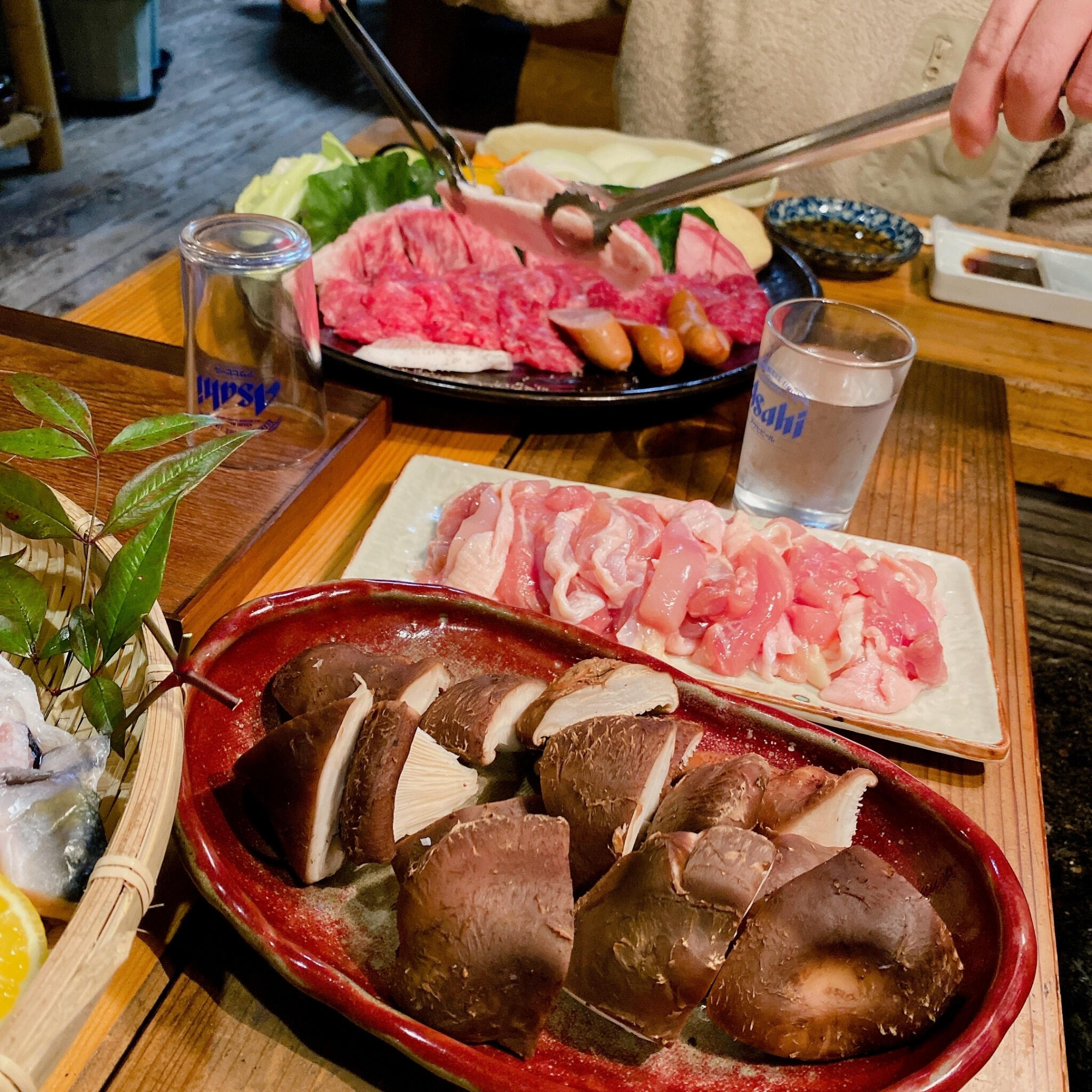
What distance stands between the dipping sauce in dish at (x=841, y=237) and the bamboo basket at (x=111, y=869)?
199 centimetres

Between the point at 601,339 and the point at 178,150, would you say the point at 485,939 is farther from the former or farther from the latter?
the point at 178,150

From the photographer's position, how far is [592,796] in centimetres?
79

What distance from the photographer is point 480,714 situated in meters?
0.88

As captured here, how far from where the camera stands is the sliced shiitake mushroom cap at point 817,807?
84 centimetres

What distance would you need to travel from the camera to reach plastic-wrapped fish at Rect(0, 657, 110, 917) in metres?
0.66

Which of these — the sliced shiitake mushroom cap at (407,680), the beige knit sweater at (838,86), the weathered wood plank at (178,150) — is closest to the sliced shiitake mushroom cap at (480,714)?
the sliced shiitake mushroom cap at (407,680)

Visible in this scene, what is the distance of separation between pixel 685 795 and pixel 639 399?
908mm

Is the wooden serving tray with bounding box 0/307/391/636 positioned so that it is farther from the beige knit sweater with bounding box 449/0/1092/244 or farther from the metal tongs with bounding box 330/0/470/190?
the beige knit sweater with bounding box 449/0/1092/244

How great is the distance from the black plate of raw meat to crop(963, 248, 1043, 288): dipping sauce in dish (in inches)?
34.8

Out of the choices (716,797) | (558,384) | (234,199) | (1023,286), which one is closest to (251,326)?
(558,384)

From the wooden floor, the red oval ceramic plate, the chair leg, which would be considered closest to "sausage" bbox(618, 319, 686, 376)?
the red oval ceramic plate

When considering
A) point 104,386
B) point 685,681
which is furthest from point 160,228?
point 685,681

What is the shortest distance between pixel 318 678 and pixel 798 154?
0.97 meters

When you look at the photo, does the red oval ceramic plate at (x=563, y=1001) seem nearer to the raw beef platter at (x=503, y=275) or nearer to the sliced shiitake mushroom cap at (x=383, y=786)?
the sliced shiitake mushroom cap at (x=383, y=786)
